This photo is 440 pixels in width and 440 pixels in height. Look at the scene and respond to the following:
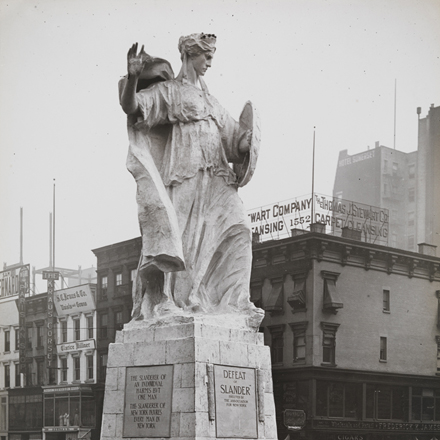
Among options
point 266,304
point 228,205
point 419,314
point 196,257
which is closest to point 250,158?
point 228,205

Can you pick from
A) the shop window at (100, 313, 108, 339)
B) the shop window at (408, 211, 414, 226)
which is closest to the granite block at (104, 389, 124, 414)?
the shop window at (100, 313, 108, 339)

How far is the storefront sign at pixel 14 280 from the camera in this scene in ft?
128

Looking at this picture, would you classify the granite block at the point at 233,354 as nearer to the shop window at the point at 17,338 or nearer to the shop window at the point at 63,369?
the shop window at the point at 63,369

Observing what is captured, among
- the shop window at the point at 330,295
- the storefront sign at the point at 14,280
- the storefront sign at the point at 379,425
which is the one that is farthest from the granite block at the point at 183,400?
the storefront sign at the point at 14,280

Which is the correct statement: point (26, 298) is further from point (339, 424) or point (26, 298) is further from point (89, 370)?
point (339, 424)

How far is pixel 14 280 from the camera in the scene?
40094 mm

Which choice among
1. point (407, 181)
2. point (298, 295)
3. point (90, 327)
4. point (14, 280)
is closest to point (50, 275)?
point (14, 280)

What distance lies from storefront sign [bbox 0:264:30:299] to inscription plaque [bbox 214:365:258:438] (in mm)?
29360

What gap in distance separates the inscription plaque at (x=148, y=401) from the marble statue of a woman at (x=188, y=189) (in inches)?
25.5

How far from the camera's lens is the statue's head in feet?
34.3

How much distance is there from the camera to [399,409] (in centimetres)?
3462

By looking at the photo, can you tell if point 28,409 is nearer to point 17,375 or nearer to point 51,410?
point 51,410

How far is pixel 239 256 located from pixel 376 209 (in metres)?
31.0

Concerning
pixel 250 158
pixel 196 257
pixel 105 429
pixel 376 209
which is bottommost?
pixel 105 429
